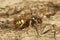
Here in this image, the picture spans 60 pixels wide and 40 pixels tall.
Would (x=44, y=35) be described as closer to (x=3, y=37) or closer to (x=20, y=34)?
(x=20, y=34)

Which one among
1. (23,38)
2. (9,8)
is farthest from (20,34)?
(9,8)

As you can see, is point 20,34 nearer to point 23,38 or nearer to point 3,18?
point 23,38

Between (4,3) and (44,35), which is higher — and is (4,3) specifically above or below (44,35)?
above

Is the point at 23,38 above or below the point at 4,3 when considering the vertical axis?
below

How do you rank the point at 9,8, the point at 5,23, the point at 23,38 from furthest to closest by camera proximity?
the point at 9,8 → the point at 5,23 → the point at 23,38

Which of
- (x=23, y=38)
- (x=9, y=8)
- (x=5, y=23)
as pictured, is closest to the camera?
(x=23, y=38)

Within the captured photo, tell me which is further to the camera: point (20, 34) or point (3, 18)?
point (3, 18)

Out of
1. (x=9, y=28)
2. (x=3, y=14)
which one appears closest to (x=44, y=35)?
(x=9, y=28)

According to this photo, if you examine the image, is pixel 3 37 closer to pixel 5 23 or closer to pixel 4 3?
pixel 5 23

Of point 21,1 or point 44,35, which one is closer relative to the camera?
point 44,35
